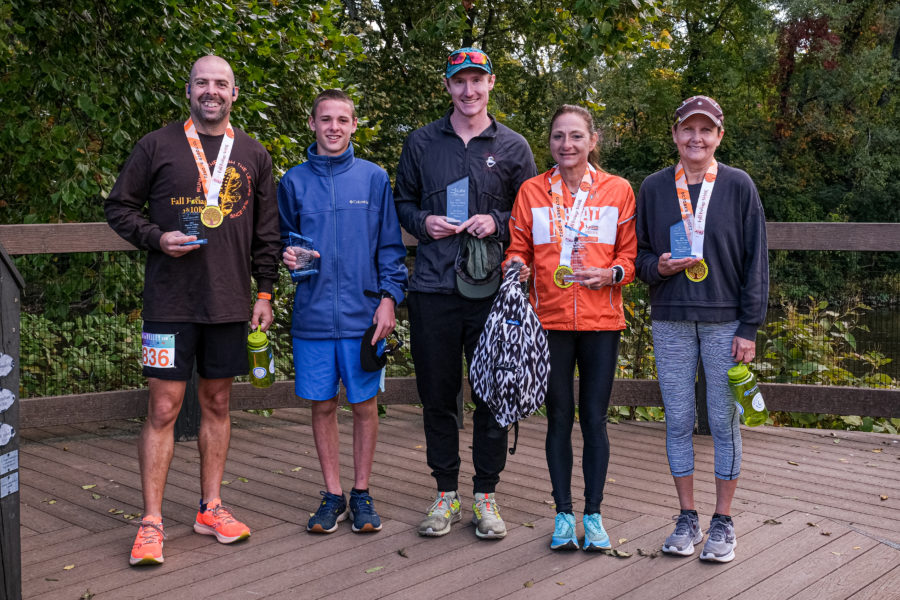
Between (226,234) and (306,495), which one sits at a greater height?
(226,234)

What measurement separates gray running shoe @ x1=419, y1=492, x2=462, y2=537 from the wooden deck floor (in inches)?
2.5

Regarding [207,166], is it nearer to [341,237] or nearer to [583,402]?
[341,237]

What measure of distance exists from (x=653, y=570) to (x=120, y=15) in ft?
17.5

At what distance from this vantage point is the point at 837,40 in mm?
25672

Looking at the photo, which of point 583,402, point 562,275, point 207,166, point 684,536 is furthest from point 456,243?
point 684,536

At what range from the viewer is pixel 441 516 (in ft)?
13.2

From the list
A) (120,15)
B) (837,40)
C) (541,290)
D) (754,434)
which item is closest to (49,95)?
(120,15)

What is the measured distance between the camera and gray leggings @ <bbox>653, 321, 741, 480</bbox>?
12.0ft

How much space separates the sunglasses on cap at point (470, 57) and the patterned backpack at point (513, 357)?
94 centimetres

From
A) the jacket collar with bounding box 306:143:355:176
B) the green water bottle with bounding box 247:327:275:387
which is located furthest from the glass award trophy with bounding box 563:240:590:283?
the green water bottle with bounding box 247:327:275:387

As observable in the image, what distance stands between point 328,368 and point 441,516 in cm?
84

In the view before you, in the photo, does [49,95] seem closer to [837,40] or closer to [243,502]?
[243,502]

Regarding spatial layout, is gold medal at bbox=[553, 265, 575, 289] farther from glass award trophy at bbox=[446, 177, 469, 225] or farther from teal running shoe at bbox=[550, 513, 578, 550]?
teal running shoe at bbox=[550, 513, 578, 550]

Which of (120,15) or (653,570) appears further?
(120,15)
